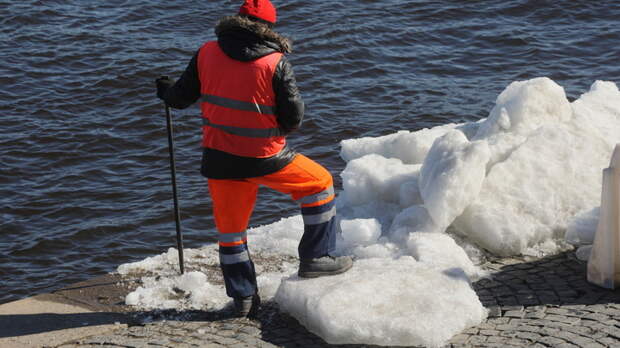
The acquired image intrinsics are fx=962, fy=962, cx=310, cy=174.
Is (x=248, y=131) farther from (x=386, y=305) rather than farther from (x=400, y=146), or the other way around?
(x=400, y=146)

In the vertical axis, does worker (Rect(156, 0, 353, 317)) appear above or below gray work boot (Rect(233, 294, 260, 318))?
above

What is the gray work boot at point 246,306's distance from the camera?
6.02 m

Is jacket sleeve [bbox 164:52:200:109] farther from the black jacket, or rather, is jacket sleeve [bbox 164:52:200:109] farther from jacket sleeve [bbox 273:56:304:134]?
jacket sleeve [bbox 273:56:304:134]

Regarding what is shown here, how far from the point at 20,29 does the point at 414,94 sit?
6.41 m

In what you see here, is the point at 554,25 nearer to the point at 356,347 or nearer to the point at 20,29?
the point at 20,29

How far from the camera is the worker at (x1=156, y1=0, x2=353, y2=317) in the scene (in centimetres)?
555

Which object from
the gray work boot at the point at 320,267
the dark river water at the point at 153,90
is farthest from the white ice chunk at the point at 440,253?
the dark river water at the point at 153,90

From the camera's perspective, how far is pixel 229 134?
224 inches

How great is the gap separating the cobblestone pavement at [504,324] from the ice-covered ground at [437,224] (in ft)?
0.38

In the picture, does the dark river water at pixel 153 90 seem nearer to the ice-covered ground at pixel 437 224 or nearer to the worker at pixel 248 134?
the ice-covered ground at pixel 437 224

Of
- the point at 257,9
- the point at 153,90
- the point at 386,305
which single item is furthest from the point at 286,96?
the point at 153,90

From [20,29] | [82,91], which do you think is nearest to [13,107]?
[82,91]

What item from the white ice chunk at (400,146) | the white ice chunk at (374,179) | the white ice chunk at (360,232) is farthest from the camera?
the white ice chunk at (400,146)

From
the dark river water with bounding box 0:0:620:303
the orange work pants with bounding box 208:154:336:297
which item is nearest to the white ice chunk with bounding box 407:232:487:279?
the orange work pants with bounding box 208:154:336:297
